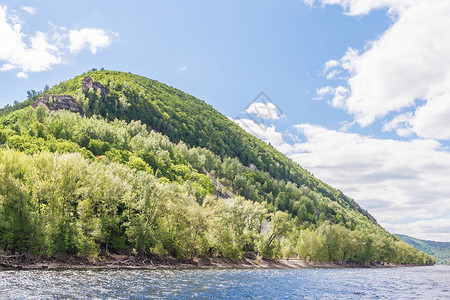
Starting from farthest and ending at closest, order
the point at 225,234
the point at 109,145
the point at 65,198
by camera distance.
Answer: the point at 109,145, the point at 225,234, the point at 65,198

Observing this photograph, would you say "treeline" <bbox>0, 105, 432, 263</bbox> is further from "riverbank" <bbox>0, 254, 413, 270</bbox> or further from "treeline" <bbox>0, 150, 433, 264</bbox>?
"riverbank" <bbox>0, 254, 413, 270</bbox>

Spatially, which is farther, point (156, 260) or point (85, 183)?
point (156, 260)

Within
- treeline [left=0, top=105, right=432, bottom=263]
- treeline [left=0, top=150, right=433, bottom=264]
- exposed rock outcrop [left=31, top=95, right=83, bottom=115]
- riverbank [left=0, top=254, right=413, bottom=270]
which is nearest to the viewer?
riverbank [left=0, top=254, right=413, bottom=270]

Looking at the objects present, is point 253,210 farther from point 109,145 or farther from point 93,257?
point 109,145

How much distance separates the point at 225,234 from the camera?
89625mm

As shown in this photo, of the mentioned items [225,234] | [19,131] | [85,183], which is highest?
[19,131]

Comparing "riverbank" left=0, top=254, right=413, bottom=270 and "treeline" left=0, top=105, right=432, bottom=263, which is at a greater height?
"treeline" left=0, top=105, right=432, bottom=263

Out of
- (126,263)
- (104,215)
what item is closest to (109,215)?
(104,215)

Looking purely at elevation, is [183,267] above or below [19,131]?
below

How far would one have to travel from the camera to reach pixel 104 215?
68.0 m

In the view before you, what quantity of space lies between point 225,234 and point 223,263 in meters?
8.60

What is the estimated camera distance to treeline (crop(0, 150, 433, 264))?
53638 mm

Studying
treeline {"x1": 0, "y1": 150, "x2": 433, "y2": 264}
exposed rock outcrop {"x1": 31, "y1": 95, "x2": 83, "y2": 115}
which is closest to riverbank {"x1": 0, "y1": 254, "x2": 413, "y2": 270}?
treeline {"x1": 0, "y1": 150, "x2": 433, "y2": 264}

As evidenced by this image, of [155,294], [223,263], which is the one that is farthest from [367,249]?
[155,294]
